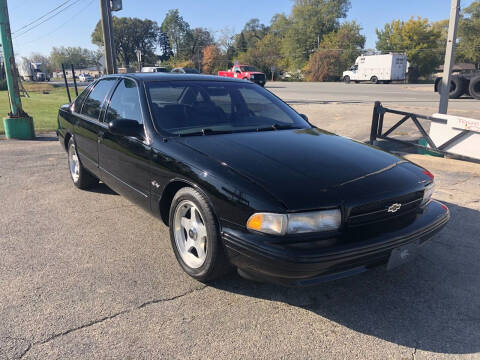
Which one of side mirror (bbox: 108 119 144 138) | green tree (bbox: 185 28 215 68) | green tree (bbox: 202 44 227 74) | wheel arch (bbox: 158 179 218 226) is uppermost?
green tree (bbox: 185 28 215 68)

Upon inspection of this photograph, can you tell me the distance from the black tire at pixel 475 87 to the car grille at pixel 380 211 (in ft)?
62.7

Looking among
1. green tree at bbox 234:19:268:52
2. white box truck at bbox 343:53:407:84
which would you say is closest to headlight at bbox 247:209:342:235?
white box truck at bbox 343:53:407:84

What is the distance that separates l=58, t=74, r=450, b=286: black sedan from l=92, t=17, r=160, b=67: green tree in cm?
10718

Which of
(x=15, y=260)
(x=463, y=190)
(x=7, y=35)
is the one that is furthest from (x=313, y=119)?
(x=15, y=260)

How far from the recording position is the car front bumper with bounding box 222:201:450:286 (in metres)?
2.26

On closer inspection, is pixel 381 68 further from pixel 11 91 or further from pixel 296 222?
pixel 296 222

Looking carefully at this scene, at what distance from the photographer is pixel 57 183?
18.4 ft

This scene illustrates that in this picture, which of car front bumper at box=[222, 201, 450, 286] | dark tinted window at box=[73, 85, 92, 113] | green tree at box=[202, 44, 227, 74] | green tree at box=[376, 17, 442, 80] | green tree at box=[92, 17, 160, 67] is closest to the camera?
car front bumper at box=[222, 201, 450, 286]

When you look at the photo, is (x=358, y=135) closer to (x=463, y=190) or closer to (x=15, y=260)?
(x=463, y=190)

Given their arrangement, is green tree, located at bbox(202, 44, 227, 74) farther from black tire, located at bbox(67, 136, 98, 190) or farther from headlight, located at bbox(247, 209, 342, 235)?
headlight, located at bbox(247, 209, 342, 235)

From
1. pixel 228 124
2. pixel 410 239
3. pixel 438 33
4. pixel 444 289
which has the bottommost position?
pixel 444 289

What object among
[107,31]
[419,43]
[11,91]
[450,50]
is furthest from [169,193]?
[419,43]

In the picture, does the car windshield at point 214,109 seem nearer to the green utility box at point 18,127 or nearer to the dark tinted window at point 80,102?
the dark tinted window at point 80,102

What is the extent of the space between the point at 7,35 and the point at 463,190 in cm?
956
